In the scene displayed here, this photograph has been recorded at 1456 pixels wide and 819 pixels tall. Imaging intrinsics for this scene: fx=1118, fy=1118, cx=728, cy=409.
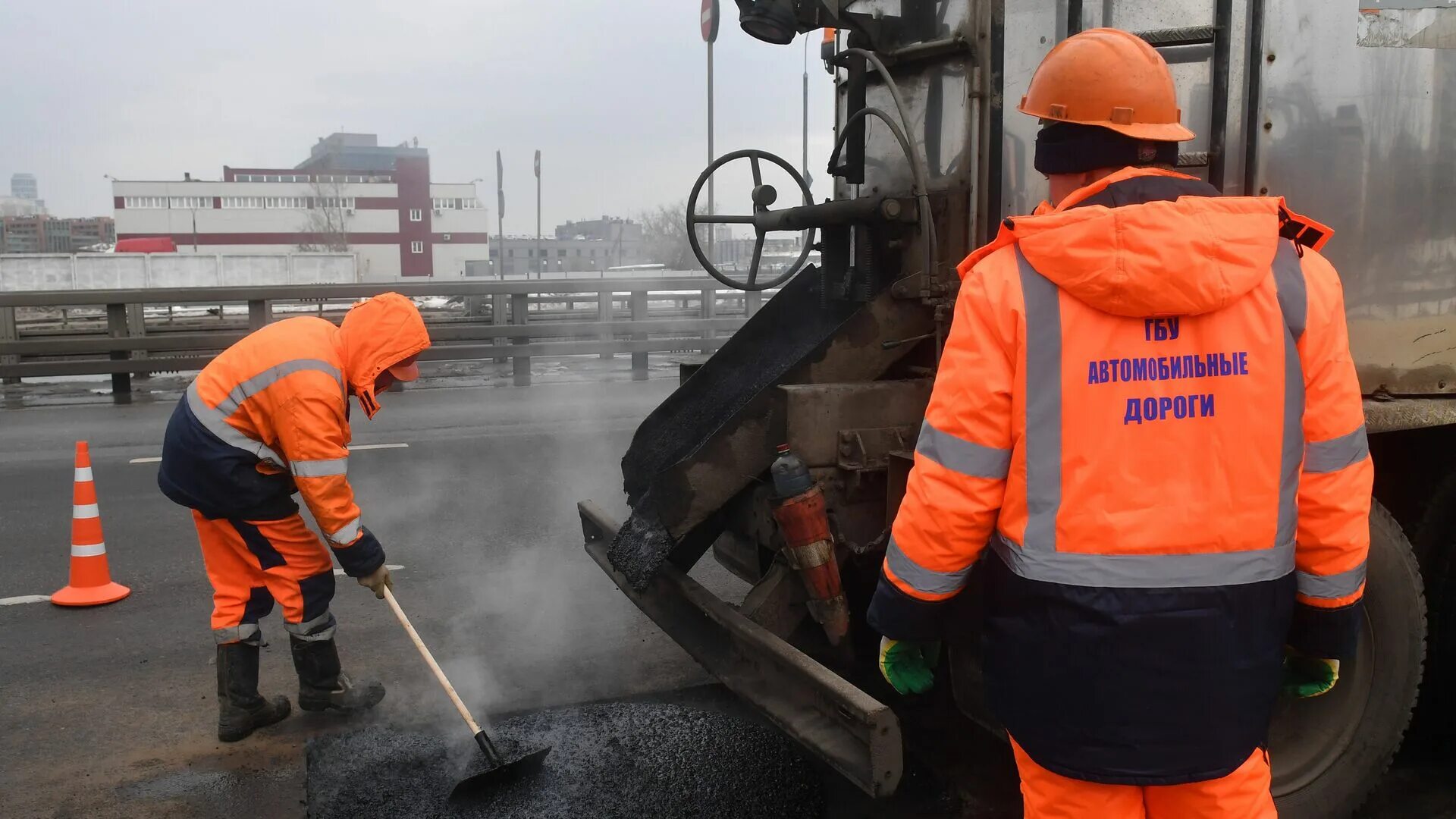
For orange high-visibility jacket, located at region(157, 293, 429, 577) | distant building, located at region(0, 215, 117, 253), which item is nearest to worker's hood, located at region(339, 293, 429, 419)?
orange high-visibility jacket, located at region(157, 293, 429, 577)

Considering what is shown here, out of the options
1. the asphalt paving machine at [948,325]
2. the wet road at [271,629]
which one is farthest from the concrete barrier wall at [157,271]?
the asphalt paving machine at [948,325]

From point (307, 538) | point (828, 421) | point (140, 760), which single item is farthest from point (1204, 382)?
point (140, 760)

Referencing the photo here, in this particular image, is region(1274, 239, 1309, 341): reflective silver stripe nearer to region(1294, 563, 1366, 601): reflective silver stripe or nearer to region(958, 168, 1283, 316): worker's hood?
region(958, 168, 1283, 316): worker's hood

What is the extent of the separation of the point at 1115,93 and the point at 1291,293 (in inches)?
18.6

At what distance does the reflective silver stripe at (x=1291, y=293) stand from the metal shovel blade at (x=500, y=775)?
2514mm

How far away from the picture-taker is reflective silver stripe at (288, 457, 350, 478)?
370cm

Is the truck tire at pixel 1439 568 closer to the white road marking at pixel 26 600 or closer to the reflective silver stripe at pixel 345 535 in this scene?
the reflective silver stripe at pixel 345 535

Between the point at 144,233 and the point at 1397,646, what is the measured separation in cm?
7046

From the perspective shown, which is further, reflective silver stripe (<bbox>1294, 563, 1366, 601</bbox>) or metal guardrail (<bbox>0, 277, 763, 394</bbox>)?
metal guardrail (<bbox>0, 277, 763, 394</bbox>)

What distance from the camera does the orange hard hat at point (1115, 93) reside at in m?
2.01

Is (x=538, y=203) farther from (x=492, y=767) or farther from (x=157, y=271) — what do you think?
(x=492, y=767)

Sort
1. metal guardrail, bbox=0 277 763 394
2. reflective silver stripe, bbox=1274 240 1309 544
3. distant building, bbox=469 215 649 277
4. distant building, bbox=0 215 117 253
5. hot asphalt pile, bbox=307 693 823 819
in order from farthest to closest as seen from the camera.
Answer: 1. distant building, bbox=0 215 117 253
2. distant building, bbox=469 215 649 277
3. metal guardrail, bbox=0 277 763 394
4. hot asphalt pile, bbox=307 693 823 819
5. reflective silver stripe, bbox=1274 240 1309 544

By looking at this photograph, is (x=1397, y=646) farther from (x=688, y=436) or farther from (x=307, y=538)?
(x=307, y=538)

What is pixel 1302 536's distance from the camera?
1949mm
